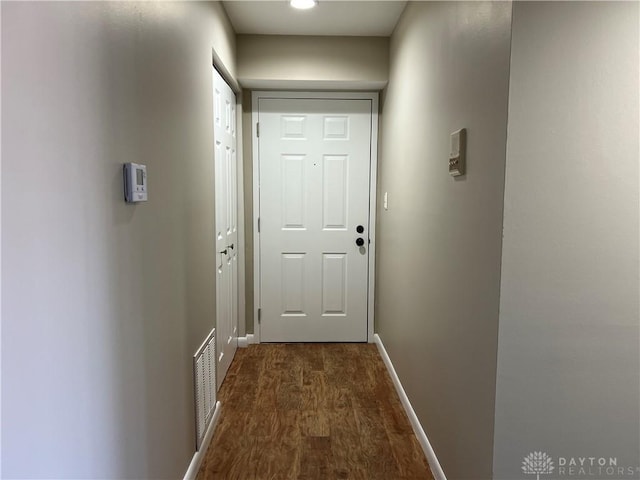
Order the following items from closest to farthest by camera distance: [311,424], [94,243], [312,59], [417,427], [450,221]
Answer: [94,243], [450,221], [417,427], [311,424], [312,59]

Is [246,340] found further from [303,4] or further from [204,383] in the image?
[303,4]

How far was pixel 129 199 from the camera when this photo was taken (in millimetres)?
1226

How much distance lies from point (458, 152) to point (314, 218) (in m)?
2.04

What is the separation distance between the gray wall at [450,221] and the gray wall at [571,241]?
54mm

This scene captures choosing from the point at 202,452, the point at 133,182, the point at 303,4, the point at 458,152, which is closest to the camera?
the point at 133,182

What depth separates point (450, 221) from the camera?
1.77m

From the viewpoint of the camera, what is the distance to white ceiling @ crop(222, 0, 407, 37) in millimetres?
2676

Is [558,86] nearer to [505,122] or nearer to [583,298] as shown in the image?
[505,122]

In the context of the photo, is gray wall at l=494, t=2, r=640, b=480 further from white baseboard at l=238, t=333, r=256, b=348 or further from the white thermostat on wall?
white baseboard at l=238, t=333, r=256, b=348

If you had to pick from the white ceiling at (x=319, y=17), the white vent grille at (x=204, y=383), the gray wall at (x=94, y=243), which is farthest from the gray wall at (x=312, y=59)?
the white vent grille at (x=204, y=383)

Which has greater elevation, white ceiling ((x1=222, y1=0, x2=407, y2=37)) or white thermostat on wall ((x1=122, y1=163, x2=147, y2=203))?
white ceiling ((x1=222, y1=0, x2=407, y2=37))

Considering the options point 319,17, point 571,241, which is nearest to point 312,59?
point 319,17

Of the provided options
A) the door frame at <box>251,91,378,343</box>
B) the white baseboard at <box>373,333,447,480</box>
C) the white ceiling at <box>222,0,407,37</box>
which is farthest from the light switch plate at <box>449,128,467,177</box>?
the door frame at <box>251,91,378,343</box>

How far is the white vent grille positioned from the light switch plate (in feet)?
4.43
